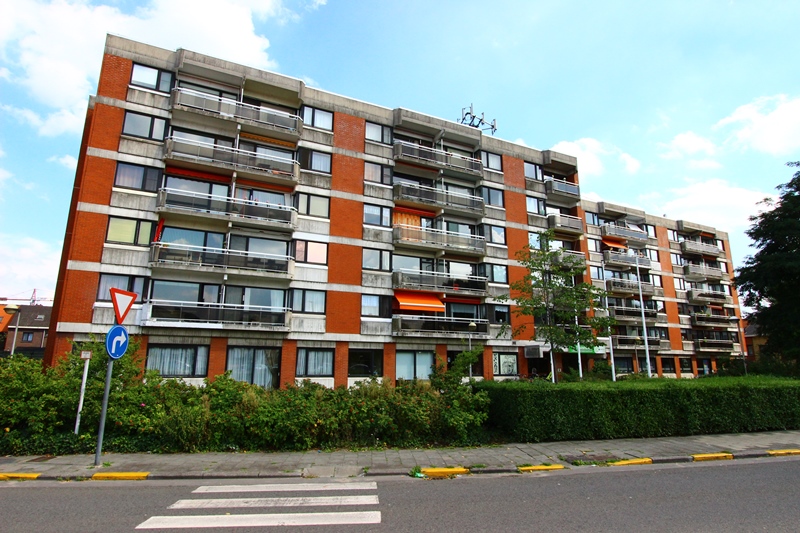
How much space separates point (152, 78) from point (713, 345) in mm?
53514

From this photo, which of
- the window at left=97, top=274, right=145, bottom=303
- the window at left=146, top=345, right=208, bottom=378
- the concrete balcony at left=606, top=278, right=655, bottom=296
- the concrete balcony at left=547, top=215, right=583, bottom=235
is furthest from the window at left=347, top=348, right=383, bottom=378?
the concrete balcony at left=606, top=278, right=655, bottom=296

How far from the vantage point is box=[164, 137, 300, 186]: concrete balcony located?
22.2 metres

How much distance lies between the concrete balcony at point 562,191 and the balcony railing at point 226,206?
64.2 feet

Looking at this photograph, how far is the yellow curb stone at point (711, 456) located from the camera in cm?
1102

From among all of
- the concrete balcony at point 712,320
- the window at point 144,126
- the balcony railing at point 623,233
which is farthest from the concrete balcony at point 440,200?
the concrete balcony at point 712,320

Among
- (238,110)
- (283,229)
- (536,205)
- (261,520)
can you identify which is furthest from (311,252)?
(261,520)

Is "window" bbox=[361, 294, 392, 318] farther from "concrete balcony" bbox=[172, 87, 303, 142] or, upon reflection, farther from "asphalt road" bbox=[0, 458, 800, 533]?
"asphalt road" bbox=[0, 458, 800, 533]

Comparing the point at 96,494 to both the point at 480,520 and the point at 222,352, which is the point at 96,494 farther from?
the point at 222,352

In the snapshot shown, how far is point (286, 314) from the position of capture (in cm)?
2306

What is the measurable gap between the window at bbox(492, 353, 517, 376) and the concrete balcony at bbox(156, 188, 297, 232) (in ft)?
49.5

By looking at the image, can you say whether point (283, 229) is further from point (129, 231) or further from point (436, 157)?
point (436, 157)

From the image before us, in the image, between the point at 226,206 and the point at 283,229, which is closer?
the point at 226,206

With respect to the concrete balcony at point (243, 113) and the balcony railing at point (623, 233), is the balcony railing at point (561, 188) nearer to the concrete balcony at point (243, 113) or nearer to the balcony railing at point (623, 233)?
the balcony railing at point (623, 233)

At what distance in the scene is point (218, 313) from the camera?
21.8 metres
